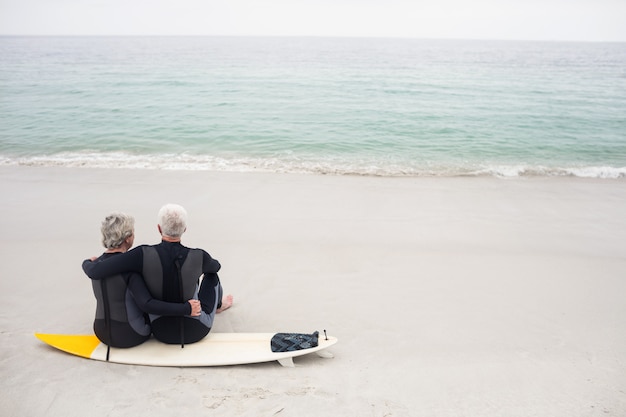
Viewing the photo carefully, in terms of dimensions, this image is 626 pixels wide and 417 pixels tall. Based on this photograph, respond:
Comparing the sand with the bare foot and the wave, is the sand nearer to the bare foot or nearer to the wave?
the bare foot

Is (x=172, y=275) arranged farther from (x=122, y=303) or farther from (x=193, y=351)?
(x=193, y=351)

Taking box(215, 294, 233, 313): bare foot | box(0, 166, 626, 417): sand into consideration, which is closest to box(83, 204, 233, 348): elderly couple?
box(0, 166, 626, 417): sand

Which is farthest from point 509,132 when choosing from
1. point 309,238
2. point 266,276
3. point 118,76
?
point 118,76

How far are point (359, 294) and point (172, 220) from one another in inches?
98.1

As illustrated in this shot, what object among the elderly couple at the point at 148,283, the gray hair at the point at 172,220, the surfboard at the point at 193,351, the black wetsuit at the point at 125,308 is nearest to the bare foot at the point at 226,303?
the surfboard at the point at 193,351

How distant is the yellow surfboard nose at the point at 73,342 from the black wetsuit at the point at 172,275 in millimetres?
562

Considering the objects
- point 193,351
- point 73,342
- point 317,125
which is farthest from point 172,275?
point 317,125

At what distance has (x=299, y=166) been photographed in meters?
12.4

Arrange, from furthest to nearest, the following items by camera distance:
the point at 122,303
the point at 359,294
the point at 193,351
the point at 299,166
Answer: the point at 299,166 → the point at 359,294 → the point at 193,351 → the point at 122,303

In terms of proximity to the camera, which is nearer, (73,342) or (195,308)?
(195,308)

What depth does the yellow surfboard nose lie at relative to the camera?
3.93 meters

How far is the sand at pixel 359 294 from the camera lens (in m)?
3.54

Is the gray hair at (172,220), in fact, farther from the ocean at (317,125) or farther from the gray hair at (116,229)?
the ocean at (317,125)

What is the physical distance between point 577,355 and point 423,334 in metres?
1.36
